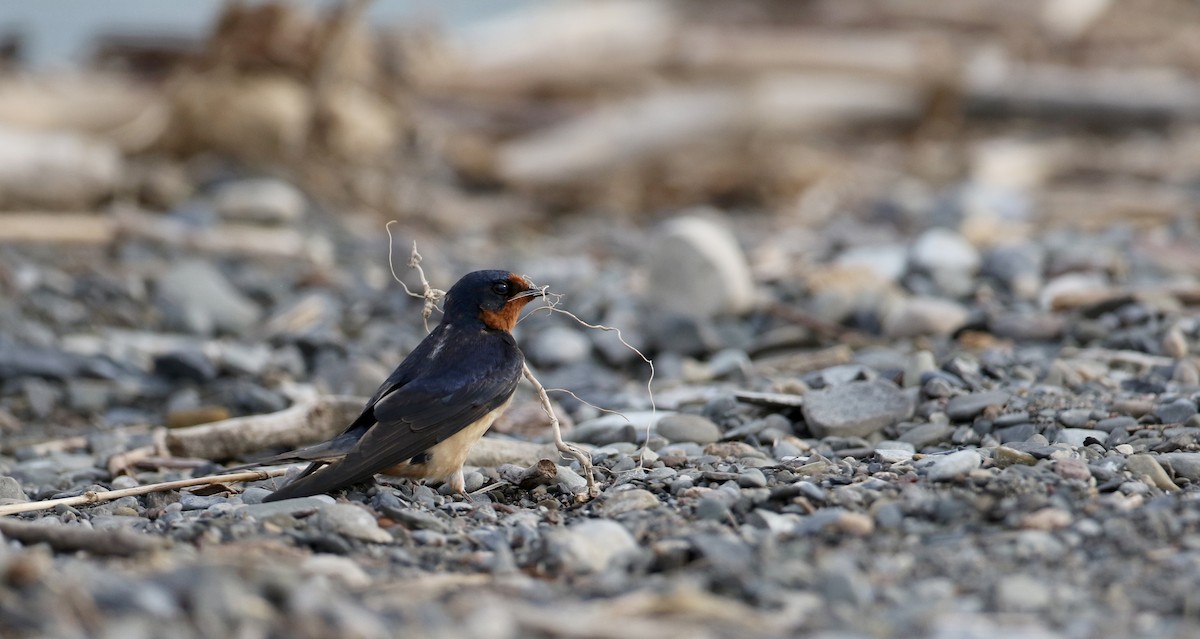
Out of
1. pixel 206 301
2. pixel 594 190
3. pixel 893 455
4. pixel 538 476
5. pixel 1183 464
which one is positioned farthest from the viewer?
pixel 594 190

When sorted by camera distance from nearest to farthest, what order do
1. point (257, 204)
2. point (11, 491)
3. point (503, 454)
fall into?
point (11, 491) < point (503, 454) < point (257, 204)

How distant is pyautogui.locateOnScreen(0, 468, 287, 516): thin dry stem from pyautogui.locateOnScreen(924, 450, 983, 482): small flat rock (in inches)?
91.6

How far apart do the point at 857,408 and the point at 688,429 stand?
2.14 feet

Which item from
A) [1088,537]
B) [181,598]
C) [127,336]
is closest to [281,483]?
[181,598]

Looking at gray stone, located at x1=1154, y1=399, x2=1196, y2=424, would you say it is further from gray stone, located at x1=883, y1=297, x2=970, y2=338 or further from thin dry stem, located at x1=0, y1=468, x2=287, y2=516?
thin dry stem, located at x1=0, y1=468, x2=287, y2=516

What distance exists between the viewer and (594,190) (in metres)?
12.6

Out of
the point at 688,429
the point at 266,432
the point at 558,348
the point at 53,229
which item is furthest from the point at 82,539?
the point at 53,229

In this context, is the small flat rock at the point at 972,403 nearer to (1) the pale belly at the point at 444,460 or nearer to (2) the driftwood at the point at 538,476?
(2) the driftwood at the point at 538,476

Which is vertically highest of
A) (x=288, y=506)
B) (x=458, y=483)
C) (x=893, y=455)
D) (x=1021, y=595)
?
(x=893, y=455)

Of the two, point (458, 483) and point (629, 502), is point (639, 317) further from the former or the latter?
point (629, 502)

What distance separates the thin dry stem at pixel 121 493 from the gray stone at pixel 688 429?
1.53m

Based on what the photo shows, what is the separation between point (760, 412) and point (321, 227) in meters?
5.87

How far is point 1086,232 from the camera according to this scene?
10.1 metres

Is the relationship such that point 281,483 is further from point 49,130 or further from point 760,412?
point 49,130
